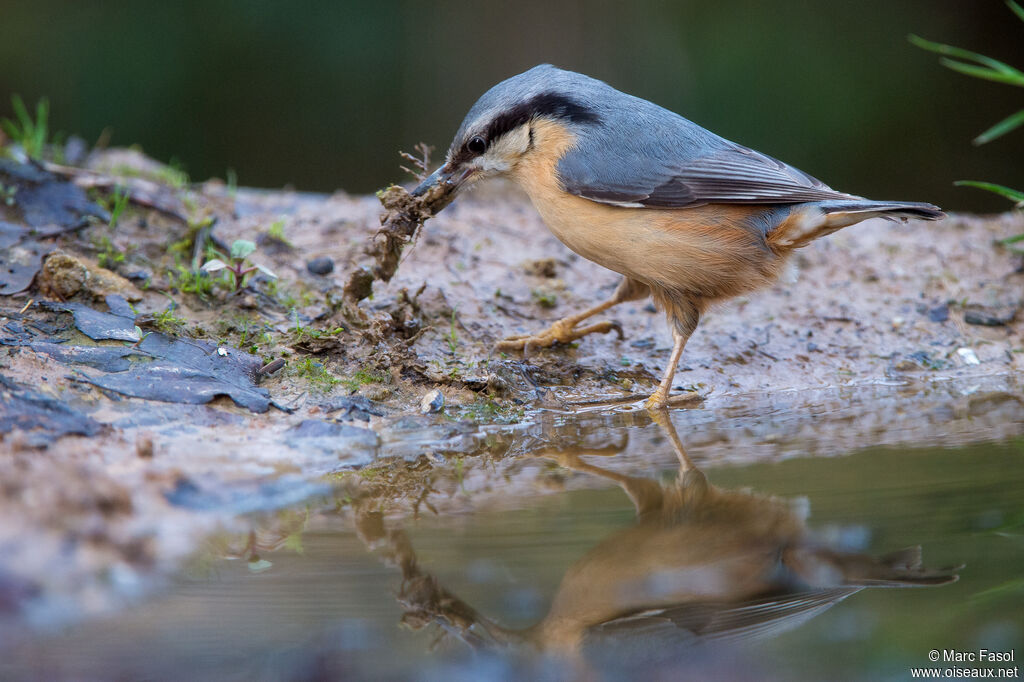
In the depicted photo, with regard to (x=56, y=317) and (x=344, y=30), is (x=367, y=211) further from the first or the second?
(x=344, y=30)

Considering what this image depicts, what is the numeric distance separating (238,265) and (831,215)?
2.52 meters

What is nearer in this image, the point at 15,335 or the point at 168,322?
the point at 15,335

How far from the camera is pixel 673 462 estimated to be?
3.21 metres

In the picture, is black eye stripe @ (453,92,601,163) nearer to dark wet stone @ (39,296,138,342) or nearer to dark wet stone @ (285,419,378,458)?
dark wet stone @ (285,419,378,458)

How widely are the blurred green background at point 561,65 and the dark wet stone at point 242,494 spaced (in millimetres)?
6969

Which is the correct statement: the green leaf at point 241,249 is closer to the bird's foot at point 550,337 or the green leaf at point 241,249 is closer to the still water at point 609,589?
the bird's foot at point 550,337

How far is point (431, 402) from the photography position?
3686 mm

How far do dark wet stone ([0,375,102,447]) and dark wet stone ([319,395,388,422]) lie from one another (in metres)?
0.82

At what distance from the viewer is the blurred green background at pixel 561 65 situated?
863 cm

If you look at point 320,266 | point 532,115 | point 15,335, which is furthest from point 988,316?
point 15,335

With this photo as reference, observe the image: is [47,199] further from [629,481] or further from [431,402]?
[629,481]

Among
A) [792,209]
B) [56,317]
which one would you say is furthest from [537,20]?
[56,317]

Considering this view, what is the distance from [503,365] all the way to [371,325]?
581mm

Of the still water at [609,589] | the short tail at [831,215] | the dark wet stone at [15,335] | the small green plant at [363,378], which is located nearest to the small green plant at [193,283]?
the dark wet stone at [15,335]
